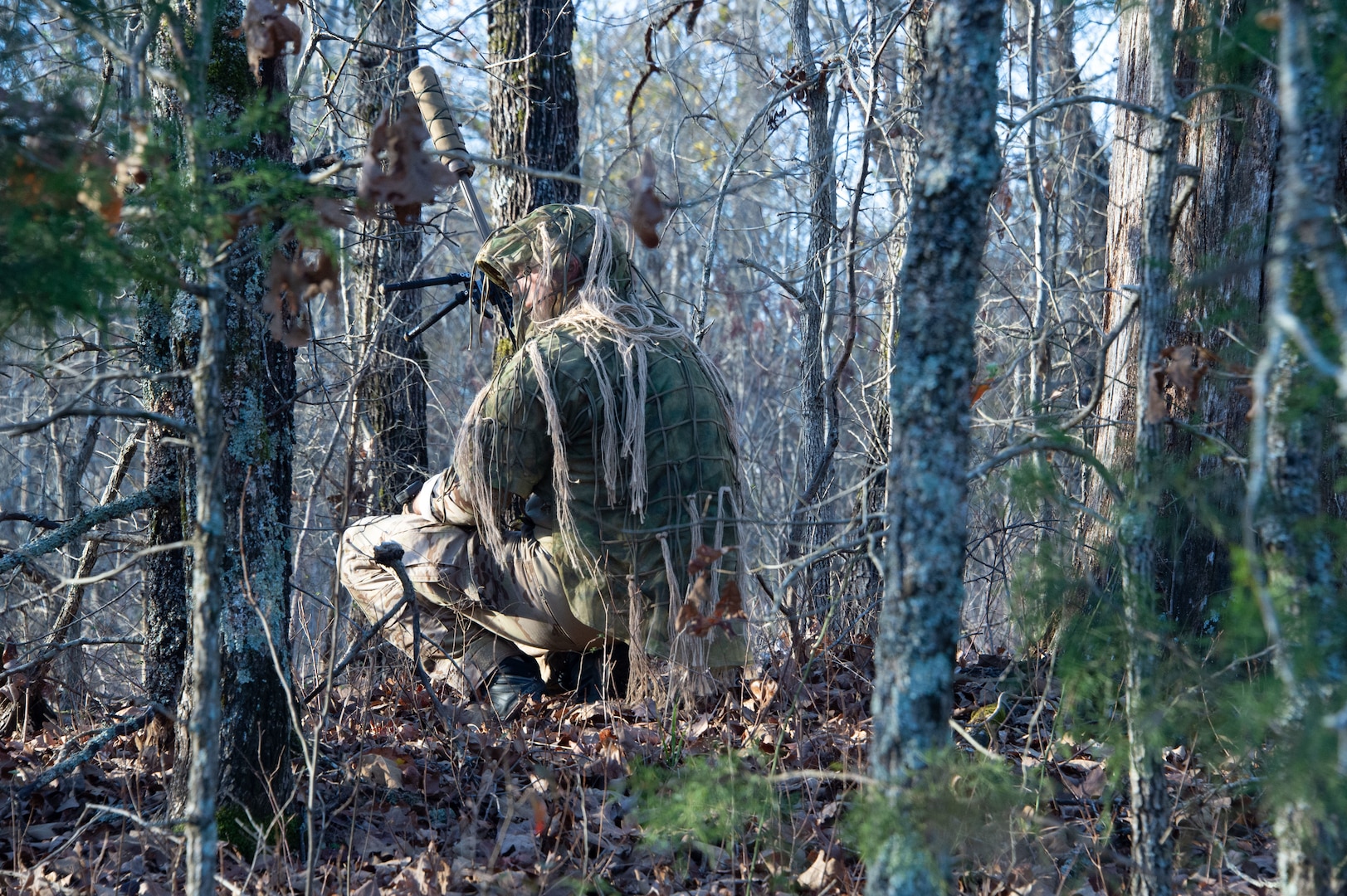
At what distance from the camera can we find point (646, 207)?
204 centimetres

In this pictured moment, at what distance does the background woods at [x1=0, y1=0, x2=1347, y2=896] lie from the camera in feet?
6.34

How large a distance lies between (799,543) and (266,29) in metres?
2.08

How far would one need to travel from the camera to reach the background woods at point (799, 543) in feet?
6.34

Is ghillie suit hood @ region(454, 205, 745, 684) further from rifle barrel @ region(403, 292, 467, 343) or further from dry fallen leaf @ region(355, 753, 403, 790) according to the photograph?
dry fallen leaf @ region(355, 753, 403, 790)

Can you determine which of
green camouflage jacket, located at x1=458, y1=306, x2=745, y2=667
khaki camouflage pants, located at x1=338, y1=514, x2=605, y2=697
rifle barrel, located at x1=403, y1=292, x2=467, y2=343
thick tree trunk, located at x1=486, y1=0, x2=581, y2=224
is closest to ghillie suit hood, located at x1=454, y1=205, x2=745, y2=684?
green camouflage jacket, located at x1=458, y1=306, x2=745, y2=667

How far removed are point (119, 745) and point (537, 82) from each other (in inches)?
138

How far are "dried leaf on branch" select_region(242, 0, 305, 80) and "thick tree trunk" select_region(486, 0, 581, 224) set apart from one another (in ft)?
9.08

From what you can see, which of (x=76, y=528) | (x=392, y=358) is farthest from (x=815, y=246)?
(x=76, y=528)

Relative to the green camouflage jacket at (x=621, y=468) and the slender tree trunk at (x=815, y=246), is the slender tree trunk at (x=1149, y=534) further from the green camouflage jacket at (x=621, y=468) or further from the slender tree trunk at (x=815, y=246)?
the slender tree trunk at (x=815, y=246)

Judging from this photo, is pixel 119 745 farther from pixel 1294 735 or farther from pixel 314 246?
pixel 1294 735

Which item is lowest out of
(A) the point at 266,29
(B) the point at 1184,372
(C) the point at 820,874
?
(C) the point at 820,874

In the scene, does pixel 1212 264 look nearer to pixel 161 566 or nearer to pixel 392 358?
pixel 161 566

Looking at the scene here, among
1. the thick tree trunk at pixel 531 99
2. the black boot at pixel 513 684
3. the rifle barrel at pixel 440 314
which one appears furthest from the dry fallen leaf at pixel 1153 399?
the thick tree trunk at pixel 531 99

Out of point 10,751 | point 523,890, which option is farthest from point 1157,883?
point 10,751
